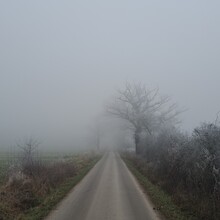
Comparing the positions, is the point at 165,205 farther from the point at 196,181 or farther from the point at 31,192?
the point at 31,192

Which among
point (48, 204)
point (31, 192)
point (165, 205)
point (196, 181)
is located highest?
point (196, 181)

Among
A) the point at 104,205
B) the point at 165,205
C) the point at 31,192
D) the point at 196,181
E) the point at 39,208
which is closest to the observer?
the point at 39,208

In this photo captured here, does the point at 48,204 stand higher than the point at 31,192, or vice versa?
the point at 31,192

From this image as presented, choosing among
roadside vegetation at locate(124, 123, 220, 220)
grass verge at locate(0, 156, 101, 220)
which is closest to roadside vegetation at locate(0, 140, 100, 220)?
grass verge at locate(0, 156, 101, 220)

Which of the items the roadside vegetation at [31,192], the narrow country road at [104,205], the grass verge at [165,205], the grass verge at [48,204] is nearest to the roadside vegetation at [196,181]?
the grass verge at [165,205]

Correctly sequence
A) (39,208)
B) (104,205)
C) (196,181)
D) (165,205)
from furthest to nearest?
(196,181) → (165,205) → (104,205) → (39,208)

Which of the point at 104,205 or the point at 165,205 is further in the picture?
the point at 165,205

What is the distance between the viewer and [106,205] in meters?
16.0

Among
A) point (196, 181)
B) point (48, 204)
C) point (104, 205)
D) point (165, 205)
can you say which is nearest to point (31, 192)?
point (48, 204)

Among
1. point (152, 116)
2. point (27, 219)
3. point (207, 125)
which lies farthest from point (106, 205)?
point (152, 116)

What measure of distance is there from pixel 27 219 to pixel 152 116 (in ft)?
161

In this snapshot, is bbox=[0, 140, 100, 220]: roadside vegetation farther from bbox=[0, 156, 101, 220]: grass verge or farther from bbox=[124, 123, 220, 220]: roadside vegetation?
bbox=[124, 123, 220, 220]: roadside vegetation

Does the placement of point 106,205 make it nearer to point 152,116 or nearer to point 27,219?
point 27,219

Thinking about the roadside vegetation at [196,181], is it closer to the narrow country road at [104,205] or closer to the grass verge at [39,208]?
the narrow country road at [104,205]
